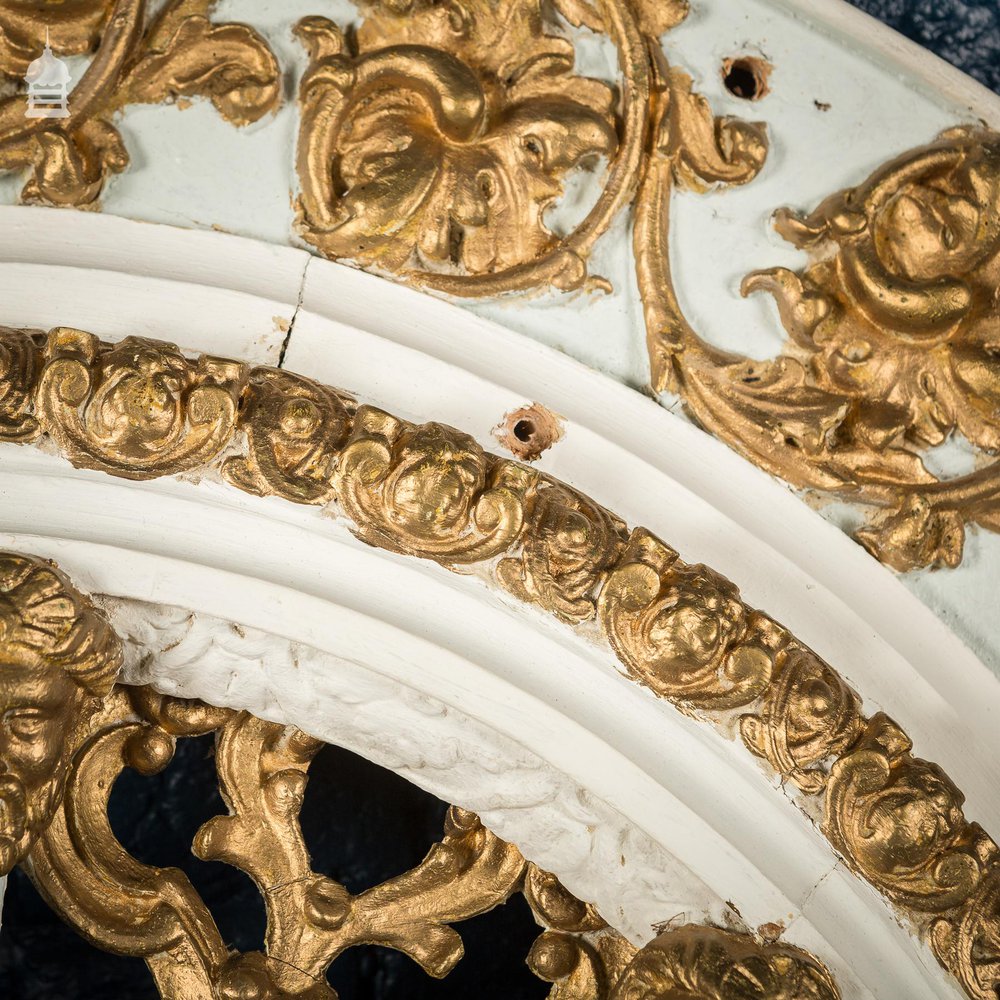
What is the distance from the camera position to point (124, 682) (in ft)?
3.29

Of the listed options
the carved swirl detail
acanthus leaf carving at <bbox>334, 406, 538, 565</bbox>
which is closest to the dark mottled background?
the carved swirl detail

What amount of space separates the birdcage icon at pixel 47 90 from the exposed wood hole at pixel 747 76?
1.60 feet

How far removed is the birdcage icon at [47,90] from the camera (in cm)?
96

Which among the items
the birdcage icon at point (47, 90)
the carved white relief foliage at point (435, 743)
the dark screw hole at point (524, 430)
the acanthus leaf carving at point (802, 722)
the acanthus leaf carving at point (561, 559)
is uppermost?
the birdcage icon at point (47, 90)

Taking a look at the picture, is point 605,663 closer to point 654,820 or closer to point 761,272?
point 654,820

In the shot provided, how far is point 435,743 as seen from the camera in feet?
3.22

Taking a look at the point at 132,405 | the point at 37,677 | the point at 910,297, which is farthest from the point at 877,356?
the point at 37,677

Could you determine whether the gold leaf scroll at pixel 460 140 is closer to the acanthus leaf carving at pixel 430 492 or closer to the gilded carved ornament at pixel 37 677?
the acanthus leaf carving at pixel 430 492

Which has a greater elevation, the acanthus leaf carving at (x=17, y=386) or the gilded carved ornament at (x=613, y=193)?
the gilded carved ornament at (x=613, y=193)

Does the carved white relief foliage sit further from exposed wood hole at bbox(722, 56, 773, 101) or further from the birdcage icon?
exposed wood hole at bbox(722, 56, 773, 101)

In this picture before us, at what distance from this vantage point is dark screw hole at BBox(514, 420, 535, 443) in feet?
3.23

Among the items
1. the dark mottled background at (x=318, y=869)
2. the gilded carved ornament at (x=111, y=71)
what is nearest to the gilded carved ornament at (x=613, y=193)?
the gilded carved ornament at (x=111, y=71)

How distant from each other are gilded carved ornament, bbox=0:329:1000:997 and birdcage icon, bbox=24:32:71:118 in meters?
0.17

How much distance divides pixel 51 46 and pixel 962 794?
33.9 inches
